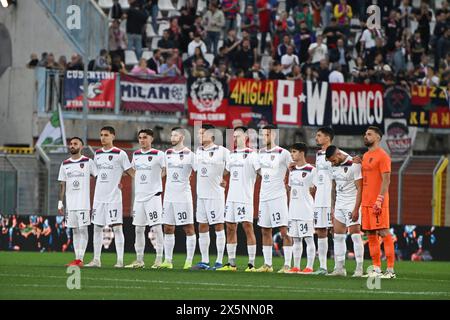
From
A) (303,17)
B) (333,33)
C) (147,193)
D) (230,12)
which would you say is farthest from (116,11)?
(147,193)

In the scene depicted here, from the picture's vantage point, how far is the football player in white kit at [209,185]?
24344 millimetres

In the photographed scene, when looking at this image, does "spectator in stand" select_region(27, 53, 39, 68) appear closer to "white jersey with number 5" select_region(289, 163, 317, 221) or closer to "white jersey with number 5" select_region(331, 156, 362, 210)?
"white jersey with number 5" select_region(289, 163, 317, 221)

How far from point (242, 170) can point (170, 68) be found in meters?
12.5

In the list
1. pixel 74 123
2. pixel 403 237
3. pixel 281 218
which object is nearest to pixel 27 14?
pixel 74 123

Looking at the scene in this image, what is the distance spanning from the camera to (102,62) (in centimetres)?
3588

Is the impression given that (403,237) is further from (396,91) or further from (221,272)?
(221,272)

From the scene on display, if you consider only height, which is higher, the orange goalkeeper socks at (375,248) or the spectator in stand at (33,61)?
the spectator in stand at (33,61)

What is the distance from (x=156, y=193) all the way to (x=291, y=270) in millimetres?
2889

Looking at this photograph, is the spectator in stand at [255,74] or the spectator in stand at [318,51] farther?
the spectator in stand at [318,51]

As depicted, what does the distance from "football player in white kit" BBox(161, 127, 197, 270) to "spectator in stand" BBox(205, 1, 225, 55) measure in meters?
14.5

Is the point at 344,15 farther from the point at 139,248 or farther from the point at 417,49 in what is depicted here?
the point at 139,248

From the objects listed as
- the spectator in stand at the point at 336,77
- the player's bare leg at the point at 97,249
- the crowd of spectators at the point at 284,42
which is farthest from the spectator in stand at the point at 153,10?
the player's bare leg at the point at 97,249

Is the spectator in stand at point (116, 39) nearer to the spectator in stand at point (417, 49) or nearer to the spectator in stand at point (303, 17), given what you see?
the spectator in stand at point (303, 17)

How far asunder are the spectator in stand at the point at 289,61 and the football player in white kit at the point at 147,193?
13539 mm
